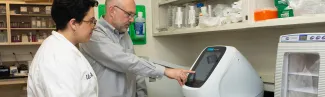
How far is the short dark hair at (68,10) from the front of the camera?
1389mm

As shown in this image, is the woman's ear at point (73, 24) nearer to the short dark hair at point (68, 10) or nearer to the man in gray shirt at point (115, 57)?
the short dark hair at point (68, 10)

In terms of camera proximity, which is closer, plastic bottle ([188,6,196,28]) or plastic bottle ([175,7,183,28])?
plastic bottle ([188,6,196,28])

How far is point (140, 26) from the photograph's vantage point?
2.67 m

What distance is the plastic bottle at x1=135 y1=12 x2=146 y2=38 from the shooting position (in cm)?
265

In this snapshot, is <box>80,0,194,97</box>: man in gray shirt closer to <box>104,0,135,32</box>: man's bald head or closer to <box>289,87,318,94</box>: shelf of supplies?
<box>104,0,135,32</box>: man's bald head

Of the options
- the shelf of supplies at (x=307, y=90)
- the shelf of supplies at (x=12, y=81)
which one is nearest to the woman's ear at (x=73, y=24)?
the shelf of supplies at (x=307, y=90)

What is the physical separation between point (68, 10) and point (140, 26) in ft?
4.26

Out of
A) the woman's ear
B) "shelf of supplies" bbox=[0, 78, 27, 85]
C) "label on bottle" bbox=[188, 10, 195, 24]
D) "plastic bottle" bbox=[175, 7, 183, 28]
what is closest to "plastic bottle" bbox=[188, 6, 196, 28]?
"label on bottle" bbox=[188, 10, 195, 24]

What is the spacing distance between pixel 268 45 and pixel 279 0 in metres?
0.65

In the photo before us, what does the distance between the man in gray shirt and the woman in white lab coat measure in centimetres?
37

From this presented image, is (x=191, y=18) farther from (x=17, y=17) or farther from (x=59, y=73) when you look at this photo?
(x=17, y=17)

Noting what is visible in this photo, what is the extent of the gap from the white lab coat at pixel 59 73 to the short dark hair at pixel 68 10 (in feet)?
0.21

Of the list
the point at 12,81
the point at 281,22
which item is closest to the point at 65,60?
the point at 281,22

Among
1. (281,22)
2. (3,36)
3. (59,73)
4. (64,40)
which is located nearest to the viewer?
(59,73)
